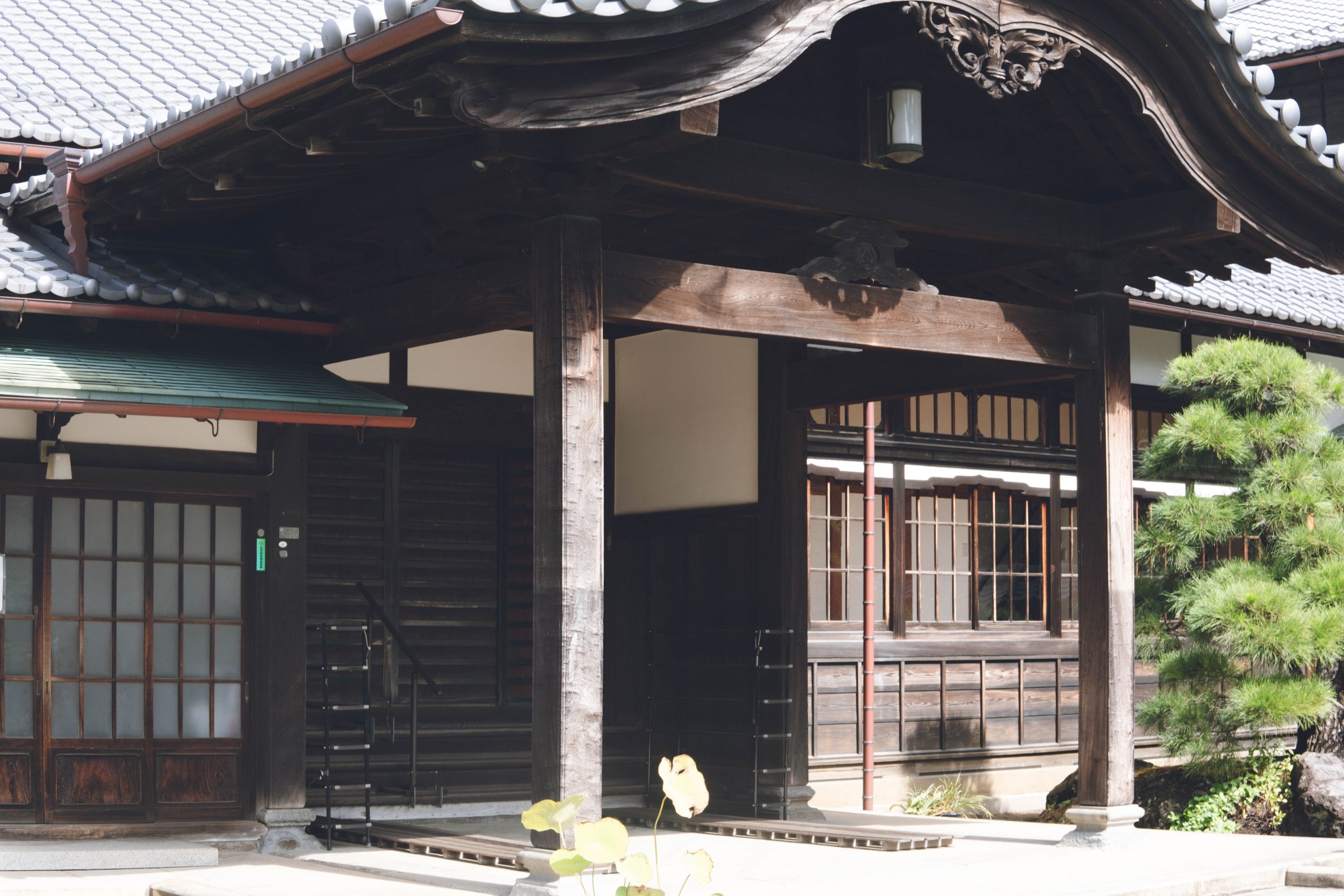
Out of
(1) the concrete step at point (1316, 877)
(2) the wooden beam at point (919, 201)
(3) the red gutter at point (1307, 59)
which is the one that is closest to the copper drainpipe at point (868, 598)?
(2) the wooden beam at point (919, 201)

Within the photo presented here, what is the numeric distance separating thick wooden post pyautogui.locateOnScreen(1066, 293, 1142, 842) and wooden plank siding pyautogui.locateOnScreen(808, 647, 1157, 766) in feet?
9.47

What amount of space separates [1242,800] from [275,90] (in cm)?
766

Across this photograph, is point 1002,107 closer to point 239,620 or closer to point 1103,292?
point 1103,292

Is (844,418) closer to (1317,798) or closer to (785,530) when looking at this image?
(785,530)

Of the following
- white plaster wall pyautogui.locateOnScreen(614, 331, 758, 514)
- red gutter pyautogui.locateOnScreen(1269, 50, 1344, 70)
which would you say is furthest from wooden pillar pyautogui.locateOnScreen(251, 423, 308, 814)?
red gutter pyautogui.locateOnScreen(1269, 50, 1344, 70)

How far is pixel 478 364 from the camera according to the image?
10.5 meters

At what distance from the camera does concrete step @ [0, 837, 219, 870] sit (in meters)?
8.05

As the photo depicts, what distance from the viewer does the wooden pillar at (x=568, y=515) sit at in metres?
6.71

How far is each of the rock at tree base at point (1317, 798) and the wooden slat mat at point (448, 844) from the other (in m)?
5.08

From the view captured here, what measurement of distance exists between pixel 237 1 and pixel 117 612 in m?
7.28

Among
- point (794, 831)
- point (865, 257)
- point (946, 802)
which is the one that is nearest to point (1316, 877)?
point (794, 831)

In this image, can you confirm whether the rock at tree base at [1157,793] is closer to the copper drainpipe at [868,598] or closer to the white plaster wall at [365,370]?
the copper drainpipe at [868,598]

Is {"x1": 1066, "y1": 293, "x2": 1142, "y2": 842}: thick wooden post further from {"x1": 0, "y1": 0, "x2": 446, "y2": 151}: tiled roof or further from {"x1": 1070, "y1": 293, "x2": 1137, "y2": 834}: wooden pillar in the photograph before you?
{"x1": 0, "y1": 0, "x2": 446, "y2": 151}: tiled roof

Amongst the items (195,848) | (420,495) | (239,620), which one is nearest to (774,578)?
(420,495)
